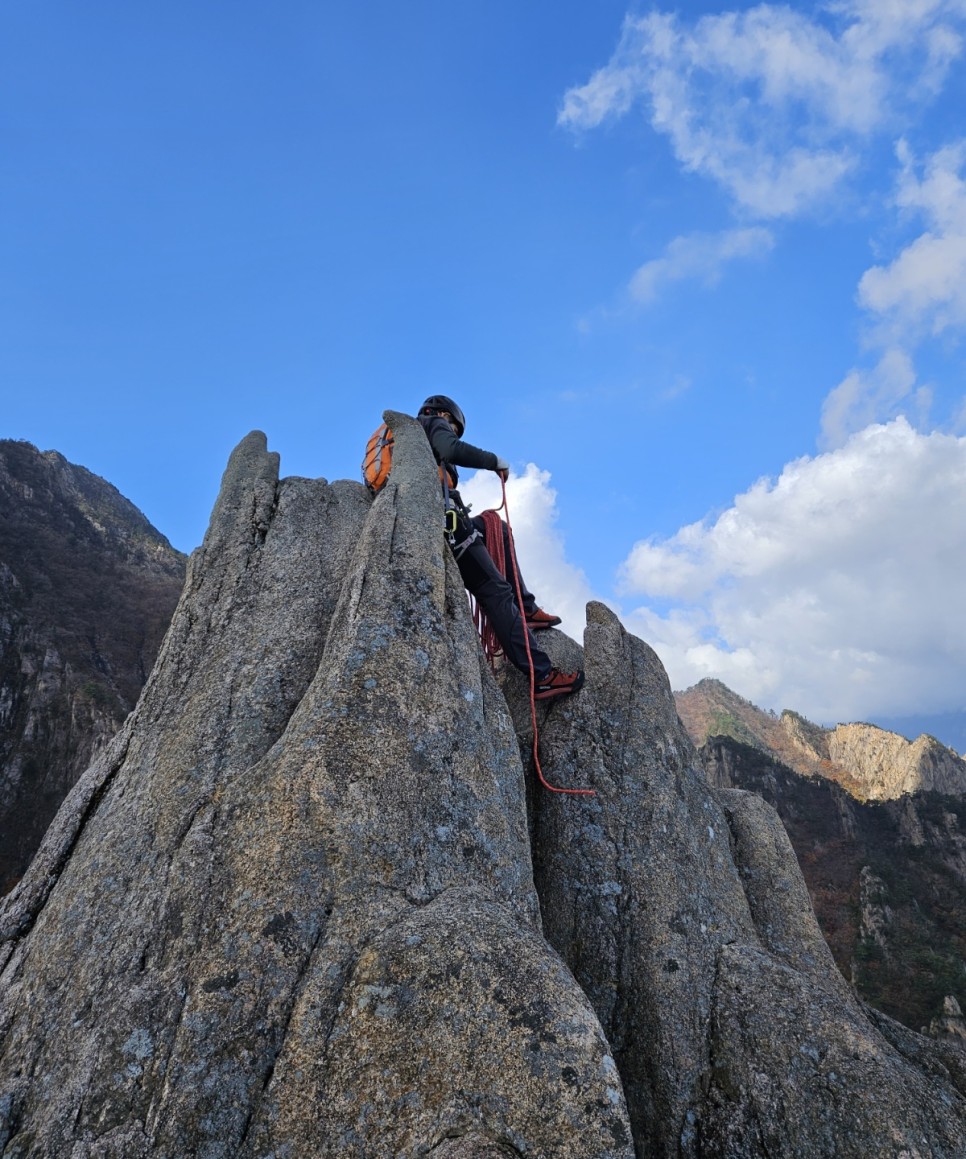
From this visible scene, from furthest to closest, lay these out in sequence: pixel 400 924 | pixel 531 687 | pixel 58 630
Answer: pixel 58 630
pixel 531 687
pixel 400 924

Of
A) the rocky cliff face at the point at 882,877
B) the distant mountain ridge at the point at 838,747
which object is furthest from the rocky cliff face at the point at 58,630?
the distant mountain ridge at the point at 838,747

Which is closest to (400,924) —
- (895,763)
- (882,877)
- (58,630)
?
(882,877)

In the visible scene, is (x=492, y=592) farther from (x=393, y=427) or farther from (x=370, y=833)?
(x=370, y=833)

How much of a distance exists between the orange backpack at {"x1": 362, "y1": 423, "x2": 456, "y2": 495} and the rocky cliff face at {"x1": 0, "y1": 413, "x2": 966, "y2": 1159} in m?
0.70

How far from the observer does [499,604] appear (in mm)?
13320

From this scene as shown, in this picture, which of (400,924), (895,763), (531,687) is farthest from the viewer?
Answer: (895,763)

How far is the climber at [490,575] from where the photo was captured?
12969mm

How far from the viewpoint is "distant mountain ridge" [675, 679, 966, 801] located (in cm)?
7100

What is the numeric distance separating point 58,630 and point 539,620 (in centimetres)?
5143

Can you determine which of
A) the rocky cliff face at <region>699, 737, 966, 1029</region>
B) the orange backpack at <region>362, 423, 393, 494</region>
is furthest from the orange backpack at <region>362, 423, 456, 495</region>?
the rocky cliff face at <region>699, 737, 966, 1029</region>

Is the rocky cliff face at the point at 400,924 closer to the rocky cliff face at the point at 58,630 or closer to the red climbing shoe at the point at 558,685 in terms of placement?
the red climbing shoe at the point at 558,685

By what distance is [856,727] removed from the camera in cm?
9094

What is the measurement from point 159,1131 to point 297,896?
2.07 meters

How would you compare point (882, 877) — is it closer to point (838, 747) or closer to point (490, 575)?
point (490, 575)
